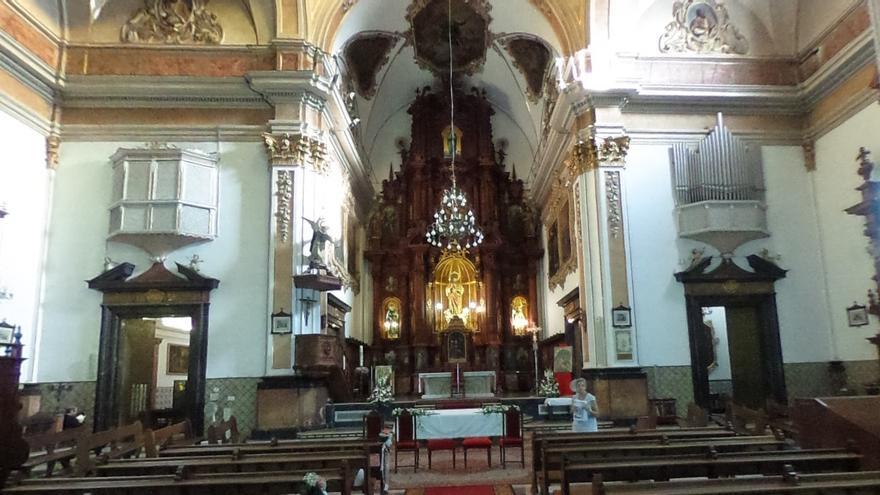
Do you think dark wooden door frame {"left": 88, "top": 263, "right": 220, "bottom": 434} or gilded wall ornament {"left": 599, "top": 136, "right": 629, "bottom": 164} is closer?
dark wooden door frame {"left": 88, "top": 263, "right": 220, "bottom": 434}

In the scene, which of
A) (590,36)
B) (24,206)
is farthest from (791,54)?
(24,206)

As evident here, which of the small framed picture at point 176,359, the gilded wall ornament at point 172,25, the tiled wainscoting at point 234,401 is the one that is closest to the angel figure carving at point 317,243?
the tiled wainscoting at point 234,401

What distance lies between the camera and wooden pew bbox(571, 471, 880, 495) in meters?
4.20

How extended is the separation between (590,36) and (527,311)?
10.2 meters

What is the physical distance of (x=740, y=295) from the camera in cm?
1361

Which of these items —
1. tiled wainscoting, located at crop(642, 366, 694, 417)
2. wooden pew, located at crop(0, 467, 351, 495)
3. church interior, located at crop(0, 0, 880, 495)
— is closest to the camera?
wooden pew, located at crop(0, 467, 351, 495)

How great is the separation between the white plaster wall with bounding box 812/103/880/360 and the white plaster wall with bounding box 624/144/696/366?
2.90m

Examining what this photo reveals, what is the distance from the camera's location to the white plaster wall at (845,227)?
12.5 metres

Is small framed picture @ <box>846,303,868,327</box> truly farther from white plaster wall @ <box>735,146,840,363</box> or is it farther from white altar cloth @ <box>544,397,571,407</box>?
white altar cloth @ <box>544,397,571,407</box>

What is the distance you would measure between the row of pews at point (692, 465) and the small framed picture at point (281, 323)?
6451 millimetres

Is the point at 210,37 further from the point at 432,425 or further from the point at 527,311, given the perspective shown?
the point at 527,311

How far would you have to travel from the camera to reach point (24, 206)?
12.2 m

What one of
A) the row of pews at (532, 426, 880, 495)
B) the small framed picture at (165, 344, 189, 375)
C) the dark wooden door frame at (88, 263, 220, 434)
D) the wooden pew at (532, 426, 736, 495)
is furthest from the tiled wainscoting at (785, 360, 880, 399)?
the small framed picture at (165, 344, 189, 375)

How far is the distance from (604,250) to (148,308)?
9296mm
